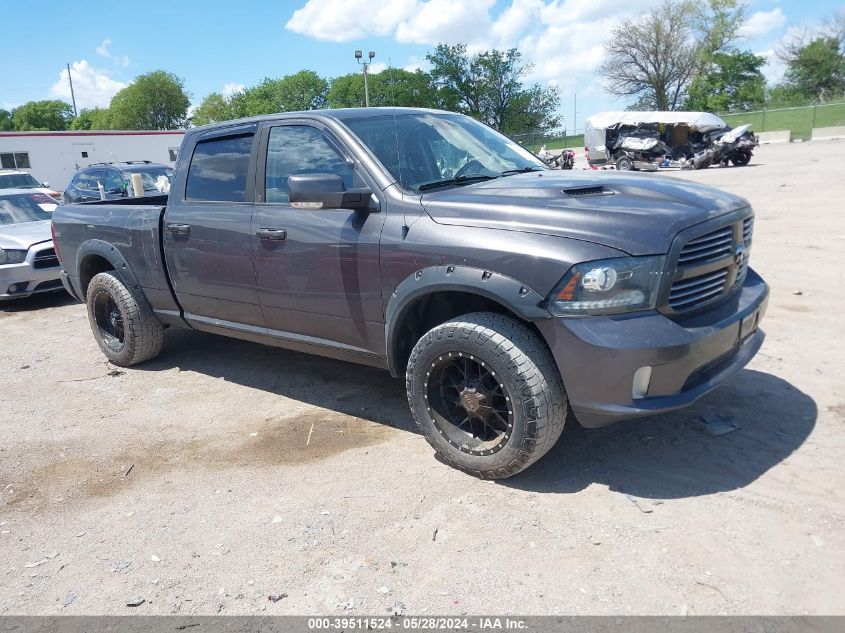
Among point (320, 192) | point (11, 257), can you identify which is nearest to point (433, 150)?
point (320, 192)

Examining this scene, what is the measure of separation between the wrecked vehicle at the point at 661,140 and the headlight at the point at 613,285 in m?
26.6

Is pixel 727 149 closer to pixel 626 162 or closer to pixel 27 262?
pixel 626 162

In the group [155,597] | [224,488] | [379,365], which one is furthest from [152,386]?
[155,597]

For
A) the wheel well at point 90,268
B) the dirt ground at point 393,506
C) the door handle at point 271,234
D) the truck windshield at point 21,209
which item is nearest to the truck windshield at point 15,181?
the truck windshield at point 21,209

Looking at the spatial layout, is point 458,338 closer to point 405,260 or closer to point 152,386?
point 405,260

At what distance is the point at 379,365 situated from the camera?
4.02m

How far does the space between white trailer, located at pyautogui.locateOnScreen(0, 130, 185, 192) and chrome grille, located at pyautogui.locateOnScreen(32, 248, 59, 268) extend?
23.6m

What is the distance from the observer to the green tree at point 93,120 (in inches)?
3767

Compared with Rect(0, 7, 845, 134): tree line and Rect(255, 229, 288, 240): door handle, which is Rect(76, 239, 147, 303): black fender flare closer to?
Rect(255, 229, 288, 240): door handle

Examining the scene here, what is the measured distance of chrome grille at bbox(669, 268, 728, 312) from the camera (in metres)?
3.11

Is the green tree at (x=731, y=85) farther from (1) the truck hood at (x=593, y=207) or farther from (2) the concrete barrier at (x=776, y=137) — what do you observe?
(1) the truck hood at (x=593, y=207)

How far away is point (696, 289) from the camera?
323 centimetres

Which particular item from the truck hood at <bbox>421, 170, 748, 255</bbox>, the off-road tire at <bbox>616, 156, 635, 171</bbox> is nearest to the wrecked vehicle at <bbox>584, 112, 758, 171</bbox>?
the off-road tire at <bbox>616, 156, 635, 171</bbox>

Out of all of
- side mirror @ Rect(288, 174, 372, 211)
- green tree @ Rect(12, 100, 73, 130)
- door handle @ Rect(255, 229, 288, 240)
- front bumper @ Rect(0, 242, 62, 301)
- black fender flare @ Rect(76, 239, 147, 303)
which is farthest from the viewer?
green tree @ Rect(12, 100, 73, 130)
